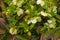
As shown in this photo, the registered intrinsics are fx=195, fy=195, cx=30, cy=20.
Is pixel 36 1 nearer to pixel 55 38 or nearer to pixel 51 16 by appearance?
pixel 51 16

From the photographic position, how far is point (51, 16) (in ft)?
3.50

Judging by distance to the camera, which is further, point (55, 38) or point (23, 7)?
point (23, 7)

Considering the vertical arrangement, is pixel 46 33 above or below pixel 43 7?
below

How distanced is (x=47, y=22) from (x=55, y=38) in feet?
0.35

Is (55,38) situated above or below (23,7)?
below

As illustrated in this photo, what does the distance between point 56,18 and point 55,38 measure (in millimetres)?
121

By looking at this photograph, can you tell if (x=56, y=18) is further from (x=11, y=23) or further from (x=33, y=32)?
(x=11, y=23)

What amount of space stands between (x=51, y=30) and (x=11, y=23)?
0.24m

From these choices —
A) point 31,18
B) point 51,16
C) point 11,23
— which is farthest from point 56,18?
point 11,23

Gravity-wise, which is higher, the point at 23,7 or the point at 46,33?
the point at 23,7

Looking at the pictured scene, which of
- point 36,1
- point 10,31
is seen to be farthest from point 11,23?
point 36,1

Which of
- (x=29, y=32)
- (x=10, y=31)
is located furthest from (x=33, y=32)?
(x=10, y=31)

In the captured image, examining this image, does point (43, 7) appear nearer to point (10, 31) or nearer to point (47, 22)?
point (47, 22)

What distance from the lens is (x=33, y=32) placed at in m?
1.10
